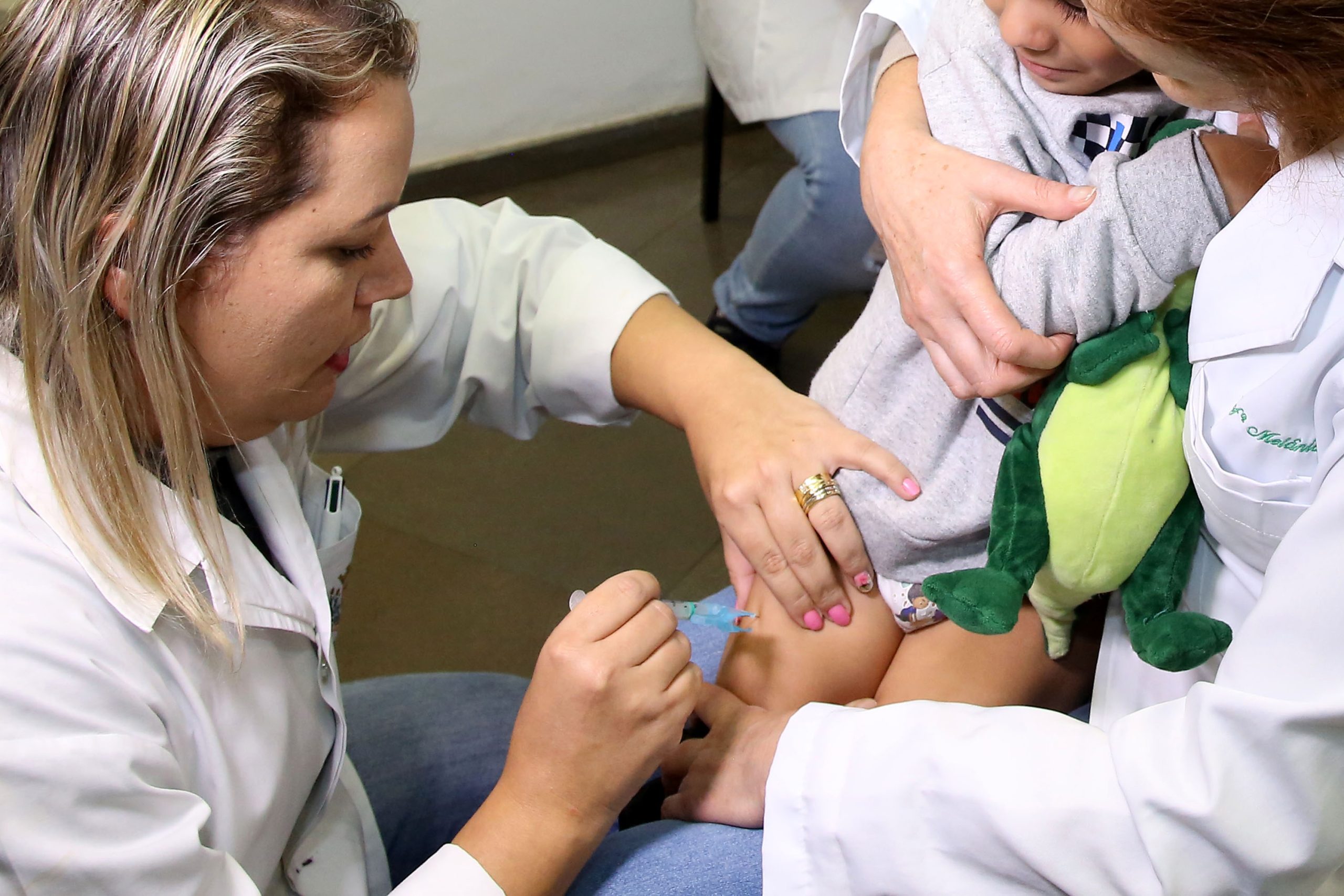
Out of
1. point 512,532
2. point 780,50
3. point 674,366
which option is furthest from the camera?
point 512,532

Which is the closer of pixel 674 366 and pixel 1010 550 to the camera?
pixel 1010 550

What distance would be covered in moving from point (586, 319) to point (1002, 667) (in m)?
0.59

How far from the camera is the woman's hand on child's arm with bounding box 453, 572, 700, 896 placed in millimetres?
890

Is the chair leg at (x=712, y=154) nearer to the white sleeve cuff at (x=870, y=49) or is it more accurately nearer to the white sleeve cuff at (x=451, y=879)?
the white sleeve cuff at (x=870, y=49)

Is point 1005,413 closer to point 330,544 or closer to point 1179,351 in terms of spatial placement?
point 1179,351

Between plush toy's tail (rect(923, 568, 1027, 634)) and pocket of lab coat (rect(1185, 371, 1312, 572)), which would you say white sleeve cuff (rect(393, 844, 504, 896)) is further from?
pocket of lab coat (rect(1185, 371, 1312, 572))

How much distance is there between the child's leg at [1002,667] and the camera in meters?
1.08

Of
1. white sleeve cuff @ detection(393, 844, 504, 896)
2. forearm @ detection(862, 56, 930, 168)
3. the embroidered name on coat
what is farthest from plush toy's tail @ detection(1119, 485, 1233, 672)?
white sleeve cuff @ detection(393, 844, 504, 896)

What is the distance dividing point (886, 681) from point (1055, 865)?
429mm

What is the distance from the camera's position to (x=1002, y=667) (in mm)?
1083

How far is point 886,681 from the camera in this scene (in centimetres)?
115

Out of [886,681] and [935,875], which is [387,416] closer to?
[886,681]

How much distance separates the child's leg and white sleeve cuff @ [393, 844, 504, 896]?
472 millimetres

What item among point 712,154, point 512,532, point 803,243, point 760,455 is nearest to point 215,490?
point 760,455
